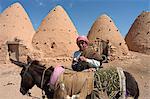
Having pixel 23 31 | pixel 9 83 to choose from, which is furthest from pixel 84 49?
pixel 23 31

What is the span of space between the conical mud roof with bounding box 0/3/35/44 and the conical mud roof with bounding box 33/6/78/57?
781mm

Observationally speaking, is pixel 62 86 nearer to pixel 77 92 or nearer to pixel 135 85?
pixel 77 92

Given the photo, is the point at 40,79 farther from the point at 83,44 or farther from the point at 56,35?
the point at 56,35

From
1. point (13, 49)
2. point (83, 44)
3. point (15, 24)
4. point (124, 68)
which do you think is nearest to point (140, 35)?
point (124, 68)

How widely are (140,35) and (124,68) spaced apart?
6.18 metres

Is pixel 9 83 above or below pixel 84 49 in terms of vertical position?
below

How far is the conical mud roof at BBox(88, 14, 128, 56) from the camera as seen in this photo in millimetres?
20625

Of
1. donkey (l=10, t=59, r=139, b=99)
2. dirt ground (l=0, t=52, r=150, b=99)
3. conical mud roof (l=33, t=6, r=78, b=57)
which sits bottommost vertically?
dirt ground (l=0, t=52, r=150, b=99)

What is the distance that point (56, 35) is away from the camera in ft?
67.9

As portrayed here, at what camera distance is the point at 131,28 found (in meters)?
24.5

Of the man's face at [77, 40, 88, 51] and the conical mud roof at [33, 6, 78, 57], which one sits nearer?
the man's face at [77, 40, 88, 51]

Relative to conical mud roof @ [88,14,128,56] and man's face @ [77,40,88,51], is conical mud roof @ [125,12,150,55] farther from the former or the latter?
man's face @ [77,40,88,51]

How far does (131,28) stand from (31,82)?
68.9 feet

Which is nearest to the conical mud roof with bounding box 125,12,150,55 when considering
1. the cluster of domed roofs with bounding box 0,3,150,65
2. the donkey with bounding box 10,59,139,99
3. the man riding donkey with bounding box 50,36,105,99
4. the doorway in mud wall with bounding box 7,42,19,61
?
the cluster of domed roofs with bounding box 0,3,150,65
